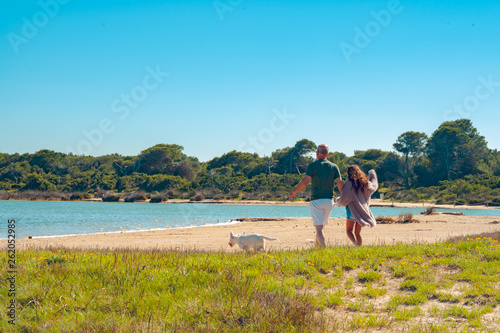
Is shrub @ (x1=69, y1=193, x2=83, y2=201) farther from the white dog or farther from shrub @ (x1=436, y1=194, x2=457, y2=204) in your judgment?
the white dog

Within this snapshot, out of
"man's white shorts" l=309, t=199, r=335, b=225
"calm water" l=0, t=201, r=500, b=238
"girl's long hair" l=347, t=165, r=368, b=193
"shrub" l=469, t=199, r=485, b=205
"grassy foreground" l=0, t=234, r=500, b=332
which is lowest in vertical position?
"calm water" l=0, t=201, r=500, b=238

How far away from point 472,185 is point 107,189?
62233mm

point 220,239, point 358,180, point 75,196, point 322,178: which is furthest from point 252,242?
point 75,196

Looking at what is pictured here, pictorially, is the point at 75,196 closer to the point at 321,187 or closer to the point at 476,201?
the point at 476,201

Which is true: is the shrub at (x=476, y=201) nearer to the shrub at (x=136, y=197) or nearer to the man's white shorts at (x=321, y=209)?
the shrub at (x=136, y=197)

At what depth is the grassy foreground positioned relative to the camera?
4.49 meters

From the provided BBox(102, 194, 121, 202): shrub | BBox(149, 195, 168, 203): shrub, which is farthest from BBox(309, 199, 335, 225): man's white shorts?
BBox(102, 194, 121, 202): shrub

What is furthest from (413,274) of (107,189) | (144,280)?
(107,189)

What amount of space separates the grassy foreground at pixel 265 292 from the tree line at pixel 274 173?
58.2 metres

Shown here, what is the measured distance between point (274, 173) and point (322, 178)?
72029 mm

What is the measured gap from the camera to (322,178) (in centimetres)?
874

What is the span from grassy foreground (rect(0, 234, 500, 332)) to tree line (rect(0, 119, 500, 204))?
5824cm

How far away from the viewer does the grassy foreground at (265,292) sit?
4492mm

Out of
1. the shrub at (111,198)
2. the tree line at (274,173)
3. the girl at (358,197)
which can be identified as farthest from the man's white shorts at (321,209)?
the shrub at (111,198)
